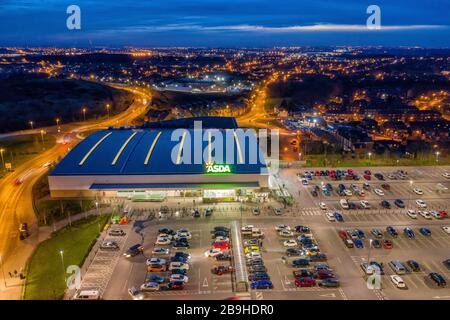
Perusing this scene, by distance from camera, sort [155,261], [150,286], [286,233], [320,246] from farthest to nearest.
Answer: [286,233]
[320,246]
[155,261]
[150,286]

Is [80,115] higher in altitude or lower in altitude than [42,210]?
A: higher

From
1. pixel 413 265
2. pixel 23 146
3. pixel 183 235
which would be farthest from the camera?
pixel 23 146

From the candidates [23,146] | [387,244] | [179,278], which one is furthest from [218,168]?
[23,146]

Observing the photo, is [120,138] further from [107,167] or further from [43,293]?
[43,293]

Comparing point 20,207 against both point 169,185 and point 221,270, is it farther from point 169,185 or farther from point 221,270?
point 221,270

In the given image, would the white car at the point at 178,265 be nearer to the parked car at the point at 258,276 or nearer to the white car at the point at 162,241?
the white car at the point at 162,241

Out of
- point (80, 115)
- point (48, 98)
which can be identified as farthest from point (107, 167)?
point (48, 98)

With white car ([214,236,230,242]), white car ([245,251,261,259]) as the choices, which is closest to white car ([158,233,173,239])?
white car ([214,236,230,242])
